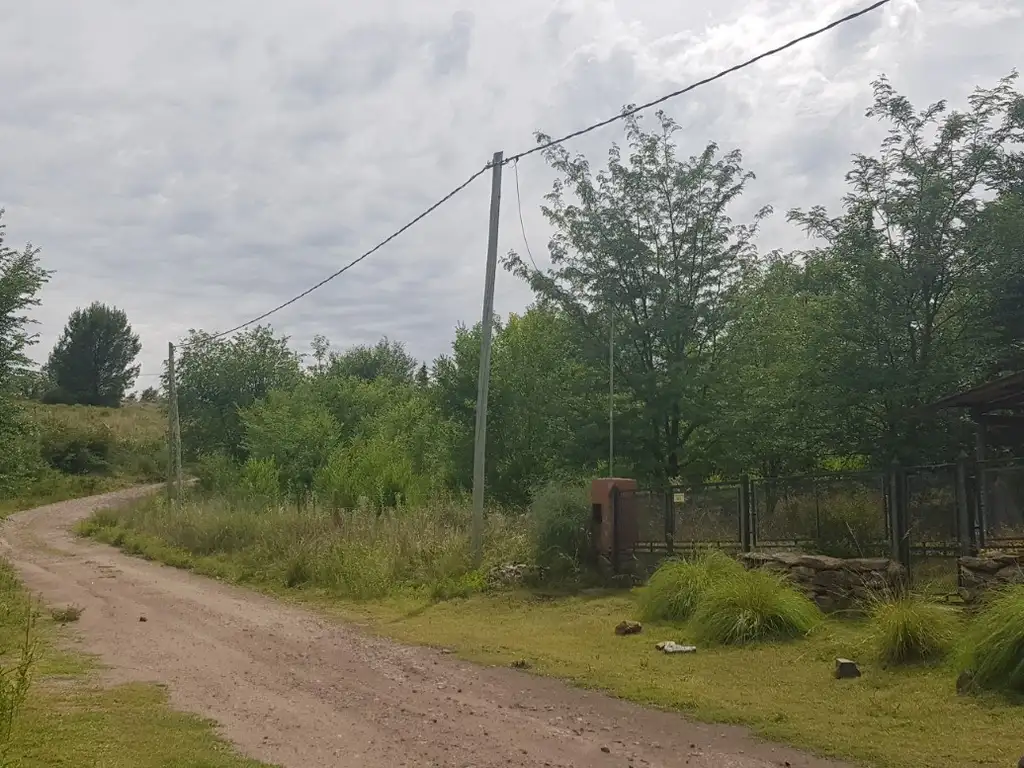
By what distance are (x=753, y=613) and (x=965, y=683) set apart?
316cm

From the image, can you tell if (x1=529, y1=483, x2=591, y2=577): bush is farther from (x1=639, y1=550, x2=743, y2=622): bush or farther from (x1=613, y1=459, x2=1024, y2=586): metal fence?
(x1=639, y1=550, x2=743, y2=622): bush

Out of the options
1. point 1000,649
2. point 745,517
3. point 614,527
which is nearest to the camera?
point 1000,649

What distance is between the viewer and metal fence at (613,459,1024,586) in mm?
11016

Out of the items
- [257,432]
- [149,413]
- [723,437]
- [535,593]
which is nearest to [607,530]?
[535,593]

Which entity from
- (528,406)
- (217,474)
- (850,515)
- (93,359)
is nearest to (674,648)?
(850,515)

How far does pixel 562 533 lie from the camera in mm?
16406

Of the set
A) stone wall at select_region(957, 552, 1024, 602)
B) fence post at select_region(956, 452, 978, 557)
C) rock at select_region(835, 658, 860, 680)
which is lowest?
rock at select_region(835, 658, 860, 680)

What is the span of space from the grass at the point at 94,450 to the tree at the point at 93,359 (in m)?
14.3

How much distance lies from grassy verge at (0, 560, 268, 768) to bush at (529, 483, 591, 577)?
8329 millimetres

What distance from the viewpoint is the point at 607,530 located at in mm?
16391

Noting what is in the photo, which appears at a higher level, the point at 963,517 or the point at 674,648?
the point at 963,517

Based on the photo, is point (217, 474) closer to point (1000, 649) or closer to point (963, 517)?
point (963, 517)

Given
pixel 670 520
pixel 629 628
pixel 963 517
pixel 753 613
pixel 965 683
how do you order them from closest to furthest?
pixel 965 683 → pixel 753 613 → pixel 963 517 → pixel 629 628 → pixel 670 520

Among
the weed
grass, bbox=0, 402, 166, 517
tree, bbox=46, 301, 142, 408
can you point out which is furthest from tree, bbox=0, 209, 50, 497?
tree, bbox=46, 301, 142, 408
